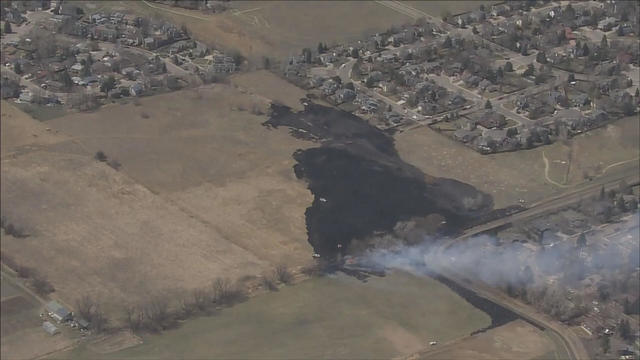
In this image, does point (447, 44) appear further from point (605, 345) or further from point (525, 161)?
point (605, 345)

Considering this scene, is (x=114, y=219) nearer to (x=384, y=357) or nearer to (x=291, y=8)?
(x=384, y=357)

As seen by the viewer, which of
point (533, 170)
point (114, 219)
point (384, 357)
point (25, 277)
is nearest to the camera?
point (384, 357)

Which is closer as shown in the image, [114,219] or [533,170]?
[114,219]

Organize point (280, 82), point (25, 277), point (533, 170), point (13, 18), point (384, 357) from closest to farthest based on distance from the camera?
1. point (384, 357)
2. point (25, 277)
3. point (533, 170)
4. point (280, 82)
5. point (13, 18)

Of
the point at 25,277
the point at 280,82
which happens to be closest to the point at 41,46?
the point at 280,82

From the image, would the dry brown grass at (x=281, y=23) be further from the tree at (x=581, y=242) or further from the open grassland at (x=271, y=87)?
the tree at (x=581, y=242)

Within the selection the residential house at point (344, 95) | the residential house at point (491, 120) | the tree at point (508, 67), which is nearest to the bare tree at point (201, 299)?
the residential house at point (344, 95)
